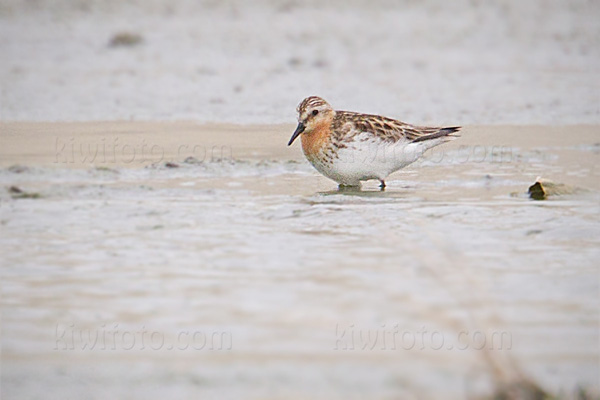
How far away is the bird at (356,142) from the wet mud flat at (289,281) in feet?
0.83

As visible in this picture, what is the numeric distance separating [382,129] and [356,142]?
0.30 m

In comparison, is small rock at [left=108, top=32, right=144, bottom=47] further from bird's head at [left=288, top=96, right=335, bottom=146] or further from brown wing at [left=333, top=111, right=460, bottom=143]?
brown wing at [left=333, top=111, right=460, bottom=143]

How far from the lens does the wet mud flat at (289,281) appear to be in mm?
4574

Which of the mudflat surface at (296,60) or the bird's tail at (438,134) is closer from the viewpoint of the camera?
the bird's tail at (438,134)

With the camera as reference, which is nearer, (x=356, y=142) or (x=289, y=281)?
(x=289, y=281)

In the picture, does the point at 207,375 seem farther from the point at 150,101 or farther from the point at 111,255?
the point at 150,101

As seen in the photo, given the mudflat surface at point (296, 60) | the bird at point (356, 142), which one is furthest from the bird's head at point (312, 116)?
the mudflat surface at point (296, 60)

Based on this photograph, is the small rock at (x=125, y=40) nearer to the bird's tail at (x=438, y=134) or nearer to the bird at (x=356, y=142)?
the bird at (x=356, y=142)

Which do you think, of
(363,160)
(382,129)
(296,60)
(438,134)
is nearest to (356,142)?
(363,160)

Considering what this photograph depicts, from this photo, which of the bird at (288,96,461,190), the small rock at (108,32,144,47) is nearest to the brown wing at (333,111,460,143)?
the bird at (288,96,461,190)

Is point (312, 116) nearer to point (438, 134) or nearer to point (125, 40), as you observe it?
point (438, 134)

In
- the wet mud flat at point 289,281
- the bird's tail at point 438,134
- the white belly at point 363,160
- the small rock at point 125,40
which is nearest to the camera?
the wet mud flat at point 289,281

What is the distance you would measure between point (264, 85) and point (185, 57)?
8.02ft

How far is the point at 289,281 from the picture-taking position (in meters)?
5.97
